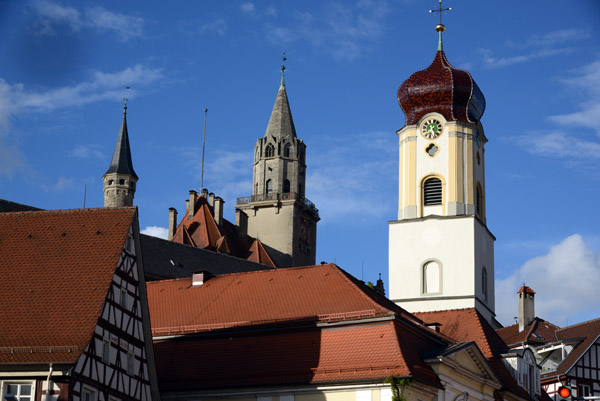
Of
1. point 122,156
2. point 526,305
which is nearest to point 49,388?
point 526,305

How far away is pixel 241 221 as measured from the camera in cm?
11856

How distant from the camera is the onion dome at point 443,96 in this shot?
76500 millimetres

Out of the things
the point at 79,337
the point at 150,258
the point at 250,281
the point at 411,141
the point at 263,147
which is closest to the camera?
the point at 79,337

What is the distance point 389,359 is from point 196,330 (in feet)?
25.3

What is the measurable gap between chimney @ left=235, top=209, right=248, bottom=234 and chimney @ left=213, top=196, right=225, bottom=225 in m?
3.60

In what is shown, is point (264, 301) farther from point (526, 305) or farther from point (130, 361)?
point (526, 305)

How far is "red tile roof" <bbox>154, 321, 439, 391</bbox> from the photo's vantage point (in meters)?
43.0

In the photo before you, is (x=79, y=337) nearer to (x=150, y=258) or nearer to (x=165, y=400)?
(x=165, y=400)

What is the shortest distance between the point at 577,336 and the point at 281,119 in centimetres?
6816

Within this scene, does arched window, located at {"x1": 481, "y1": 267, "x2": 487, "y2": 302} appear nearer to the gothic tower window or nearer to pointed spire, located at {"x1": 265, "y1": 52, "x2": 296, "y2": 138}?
the gothic tower window

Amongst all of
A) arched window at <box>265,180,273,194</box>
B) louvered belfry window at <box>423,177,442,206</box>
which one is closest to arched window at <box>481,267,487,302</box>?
louvered belfry window at <box>423,177,442,206</box>

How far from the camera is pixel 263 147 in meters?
130

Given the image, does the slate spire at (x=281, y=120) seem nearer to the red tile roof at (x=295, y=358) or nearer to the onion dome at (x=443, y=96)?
the onion dome at (x=443, y=96)

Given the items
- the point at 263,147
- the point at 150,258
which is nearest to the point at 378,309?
the point at 150,258
